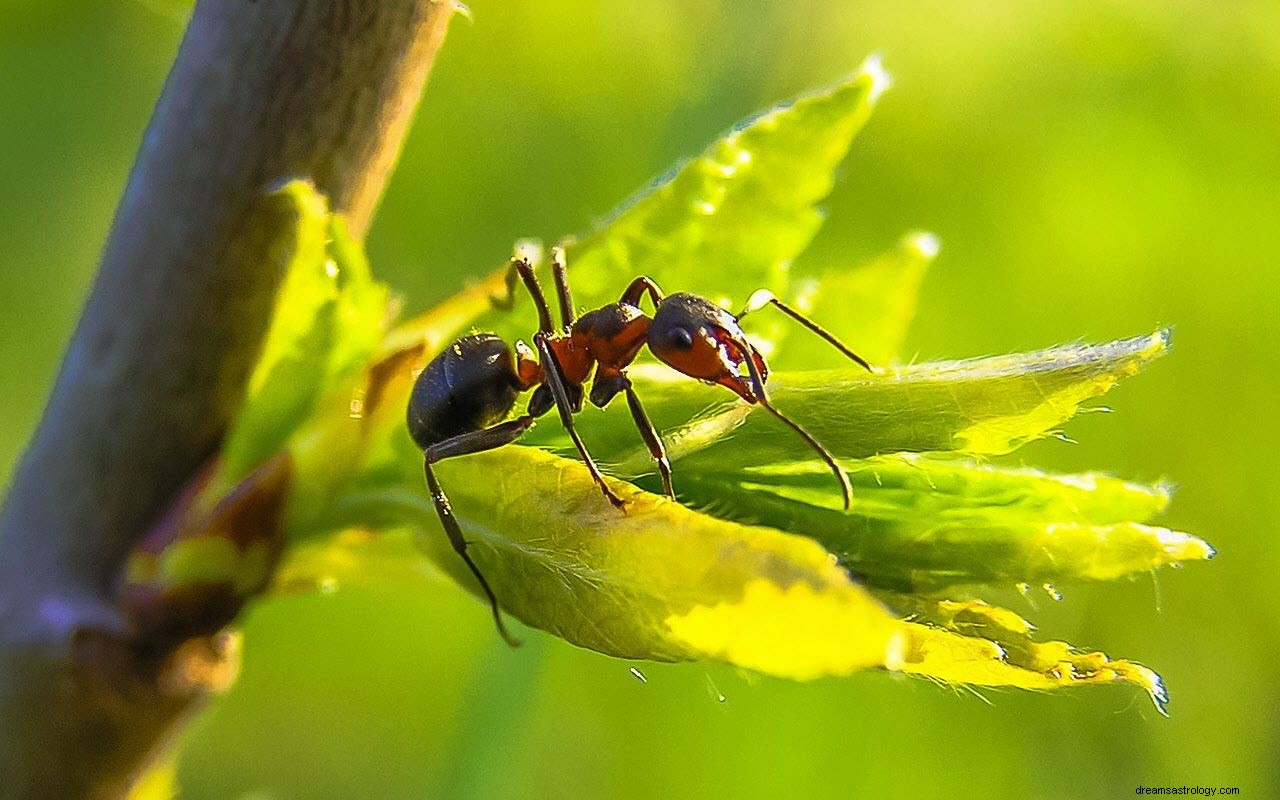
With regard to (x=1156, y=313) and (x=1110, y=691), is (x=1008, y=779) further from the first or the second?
(x=1156, y=313)

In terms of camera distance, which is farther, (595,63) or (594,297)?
(595,63)

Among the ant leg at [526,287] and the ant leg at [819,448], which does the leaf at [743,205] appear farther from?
the ant leg at [819,448]

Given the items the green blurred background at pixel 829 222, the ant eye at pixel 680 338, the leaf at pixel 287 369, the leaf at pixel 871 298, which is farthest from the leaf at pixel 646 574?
the green blurred background at pixel 829 222

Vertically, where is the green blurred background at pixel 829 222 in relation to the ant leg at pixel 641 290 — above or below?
above

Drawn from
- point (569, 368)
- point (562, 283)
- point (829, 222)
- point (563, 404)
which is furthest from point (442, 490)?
point (829, 222)

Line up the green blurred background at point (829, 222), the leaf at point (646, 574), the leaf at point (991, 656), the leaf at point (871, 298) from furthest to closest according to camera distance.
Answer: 1. the green blurred background at point (829, 222)
2. the leaf at point (871, 298)
3. the leaf at point (991, 656)
4. the leaf at point (646, 574)

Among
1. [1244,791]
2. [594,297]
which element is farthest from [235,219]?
[1244,791]
